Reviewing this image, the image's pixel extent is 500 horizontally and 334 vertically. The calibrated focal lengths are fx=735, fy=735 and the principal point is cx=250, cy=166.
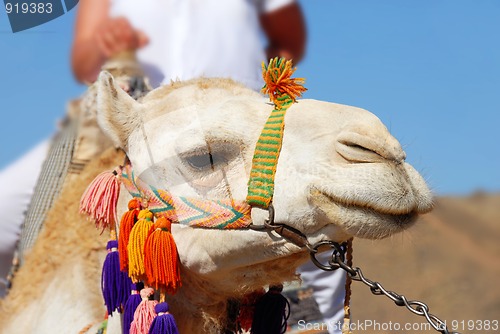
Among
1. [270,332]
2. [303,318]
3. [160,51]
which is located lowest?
[303,318]

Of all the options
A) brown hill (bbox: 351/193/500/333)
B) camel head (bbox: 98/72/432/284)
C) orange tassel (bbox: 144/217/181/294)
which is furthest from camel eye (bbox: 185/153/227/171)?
brown hill (bbox: 351/193/500/333)

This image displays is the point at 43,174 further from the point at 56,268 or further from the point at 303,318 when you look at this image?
the point at 303,318

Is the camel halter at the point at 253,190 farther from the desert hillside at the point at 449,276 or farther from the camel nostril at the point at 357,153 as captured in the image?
the desert hillside at the point at 449,276

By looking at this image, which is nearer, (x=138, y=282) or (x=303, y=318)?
(x=138, y=282)

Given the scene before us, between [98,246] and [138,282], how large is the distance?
39cm

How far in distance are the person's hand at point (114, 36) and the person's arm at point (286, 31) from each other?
1.12 meters

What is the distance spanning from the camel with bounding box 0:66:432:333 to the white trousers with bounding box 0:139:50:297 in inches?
A: 22.3

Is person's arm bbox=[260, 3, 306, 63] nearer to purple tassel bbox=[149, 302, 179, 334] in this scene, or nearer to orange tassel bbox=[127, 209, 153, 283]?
orange tassel bbox=[127, 209, 153, 283]

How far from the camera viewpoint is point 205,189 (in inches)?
91.0

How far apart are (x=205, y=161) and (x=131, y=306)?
0.53 m

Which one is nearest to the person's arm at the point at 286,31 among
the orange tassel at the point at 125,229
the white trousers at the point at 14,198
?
the white trousers at the point at 14,198

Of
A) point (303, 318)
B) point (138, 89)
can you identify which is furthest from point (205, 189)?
point (303, 318)

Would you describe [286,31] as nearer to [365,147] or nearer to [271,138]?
[271,138]

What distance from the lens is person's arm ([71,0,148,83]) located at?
2.38 m
